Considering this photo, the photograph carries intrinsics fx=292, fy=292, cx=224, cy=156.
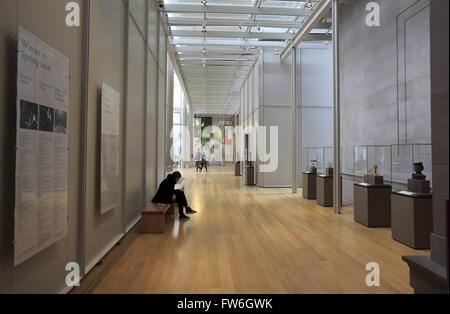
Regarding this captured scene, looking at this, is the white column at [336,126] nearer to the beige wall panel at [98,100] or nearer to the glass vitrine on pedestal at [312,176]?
the glass vitrine on pedestal at [312,176]

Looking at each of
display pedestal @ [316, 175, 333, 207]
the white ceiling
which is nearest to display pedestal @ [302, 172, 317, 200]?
display pedestal @ [316, 175, 333, 207]

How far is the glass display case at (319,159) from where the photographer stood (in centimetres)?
838

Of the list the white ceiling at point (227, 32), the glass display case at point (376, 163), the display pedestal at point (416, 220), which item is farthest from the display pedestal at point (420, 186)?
the white ceiling at point (227, 32)

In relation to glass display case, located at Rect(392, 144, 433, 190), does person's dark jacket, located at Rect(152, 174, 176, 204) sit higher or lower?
lower

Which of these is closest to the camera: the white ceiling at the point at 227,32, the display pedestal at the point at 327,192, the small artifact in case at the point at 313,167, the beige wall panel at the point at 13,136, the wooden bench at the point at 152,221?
the beige wall panel at the point at 13,136

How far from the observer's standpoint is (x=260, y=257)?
3.95 m

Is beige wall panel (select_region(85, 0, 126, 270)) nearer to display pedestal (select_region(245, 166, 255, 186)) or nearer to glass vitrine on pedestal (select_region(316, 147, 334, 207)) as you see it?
glass vitrine on pedestal (select_region(316, 147, 334, 207))

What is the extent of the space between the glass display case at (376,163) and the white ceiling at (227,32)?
4515 mm


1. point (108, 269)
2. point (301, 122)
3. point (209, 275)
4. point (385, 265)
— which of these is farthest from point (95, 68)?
point (301, 122)

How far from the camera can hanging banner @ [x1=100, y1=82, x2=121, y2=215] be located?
12.4 feet

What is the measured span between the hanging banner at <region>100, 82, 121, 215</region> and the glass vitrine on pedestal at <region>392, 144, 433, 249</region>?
4546mm

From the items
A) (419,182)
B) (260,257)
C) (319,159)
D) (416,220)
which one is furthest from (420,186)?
(319,159)

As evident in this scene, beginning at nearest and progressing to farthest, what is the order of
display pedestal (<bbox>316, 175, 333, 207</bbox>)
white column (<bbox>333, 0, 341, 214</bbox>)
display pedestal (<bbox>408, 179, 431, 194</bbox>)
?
display pedestal (<bbox>408, 179, 431, 194</bbox>), white column (<bbox>333, 0, 341, 214</bbox>), display pedestal (<bbox>316, 175, 333, 207</bbox>)

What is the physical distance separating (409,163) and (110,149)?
5.11m
